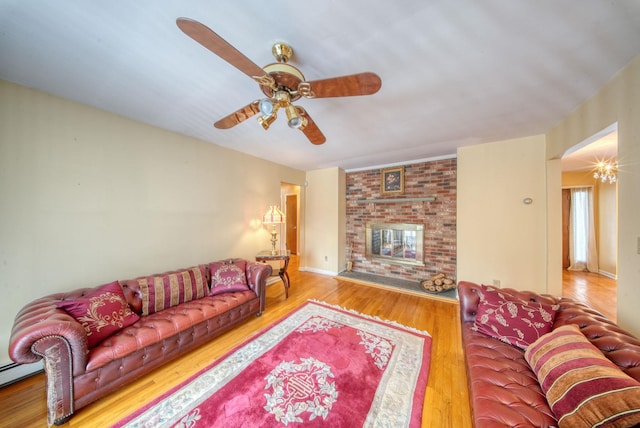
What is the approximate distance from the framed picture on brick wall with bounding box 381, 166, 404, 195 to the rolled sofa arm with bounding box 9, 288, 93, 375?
14.2ft

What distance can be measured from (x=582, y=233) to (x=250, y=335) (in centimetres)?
706

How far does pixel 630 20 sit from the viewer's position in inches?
43.2

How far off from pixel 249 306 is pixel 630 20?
368 centimetres

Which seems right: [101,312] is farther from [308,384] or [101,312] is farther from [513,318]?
[513,318]

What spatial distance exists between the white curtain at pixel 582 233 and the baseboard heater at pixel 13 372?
859 cm

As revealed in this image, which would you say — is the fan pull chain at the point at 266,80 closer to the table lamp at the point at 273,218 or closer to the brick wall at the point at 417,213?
the table lamp at the point at 273,218

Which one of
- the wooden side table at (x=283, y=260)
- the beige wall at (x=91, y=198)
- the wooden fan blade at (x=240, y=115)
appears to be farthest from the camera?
the wooden side table at (x=283, y=260)

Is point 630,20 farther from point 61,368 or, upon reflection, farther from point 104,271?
point 104,271

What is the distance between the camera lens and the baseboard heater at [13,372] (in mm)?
1551

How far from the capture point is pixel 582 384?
2.97ft

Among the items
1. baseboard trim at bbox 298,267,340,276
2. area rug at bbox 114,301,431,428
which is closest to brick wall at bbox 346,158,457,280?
baseboard trim at bbox 298,267,340,276

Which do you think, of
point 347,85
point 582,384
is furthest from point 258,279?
point 582,384

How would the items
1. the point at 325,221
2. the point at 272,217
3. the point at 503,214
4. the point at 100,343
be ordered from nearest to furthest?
the point at 100,343
the point at 503,214
the point at 272,217
the point at 325,221

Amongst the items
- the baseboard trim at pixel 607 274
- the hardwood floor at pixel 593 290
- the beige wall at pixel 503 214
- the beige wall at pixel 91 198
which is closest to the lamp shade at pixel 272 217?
the beige wall at pixel 91 198
